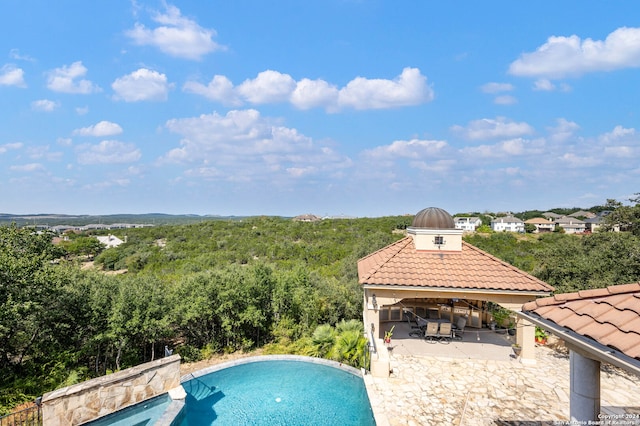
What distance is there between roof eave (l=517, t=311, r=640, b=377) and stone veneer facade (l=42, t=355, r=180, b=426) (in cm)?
1071

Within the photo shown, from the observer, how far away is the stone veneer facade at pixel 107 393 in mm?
8578

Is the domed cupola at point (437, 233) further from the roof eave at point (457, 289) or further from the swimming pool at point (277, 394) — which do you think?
the swimming pool at point (277, 394)

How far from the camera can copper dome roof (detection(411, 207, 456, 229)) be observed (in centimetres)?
1407

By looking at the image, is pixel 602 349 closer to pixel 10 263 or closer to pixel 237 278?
pixel 237 278

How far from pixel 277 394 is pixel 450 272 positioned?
7.56m

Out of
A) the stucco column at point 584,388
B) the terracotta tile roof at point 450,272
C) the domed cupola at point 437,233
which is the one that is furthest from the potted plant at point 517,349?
the stucco column at point 584,388

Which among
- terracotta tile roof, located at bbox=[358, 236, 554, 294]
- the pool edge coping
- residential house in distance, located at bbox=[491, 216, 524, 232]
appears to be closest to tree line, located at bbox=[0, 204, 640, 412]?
the pool edge coping

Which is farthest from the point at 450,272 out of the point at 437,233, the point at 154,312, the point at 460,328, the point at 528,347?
the point at 154,312

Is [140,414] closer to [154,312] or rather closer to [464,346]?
[154,312]

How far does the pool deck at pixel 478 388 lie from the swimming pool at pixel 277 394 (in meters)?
1.11

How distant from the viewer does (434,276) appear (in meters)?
12.2

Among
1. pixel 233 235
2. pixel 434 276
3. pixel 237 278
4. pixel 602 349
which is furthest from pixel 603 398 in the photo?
pixel 233 235

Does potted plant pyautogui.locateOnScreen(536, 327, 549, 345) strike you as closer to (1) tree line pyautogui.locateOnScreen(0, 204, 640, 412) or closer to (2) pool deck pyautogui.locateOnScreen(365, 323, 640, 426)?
(2) pool deck pyautogui.locateOnScreen(365, 323, 640, 426)

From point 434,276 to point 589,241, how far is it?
24012 mm
